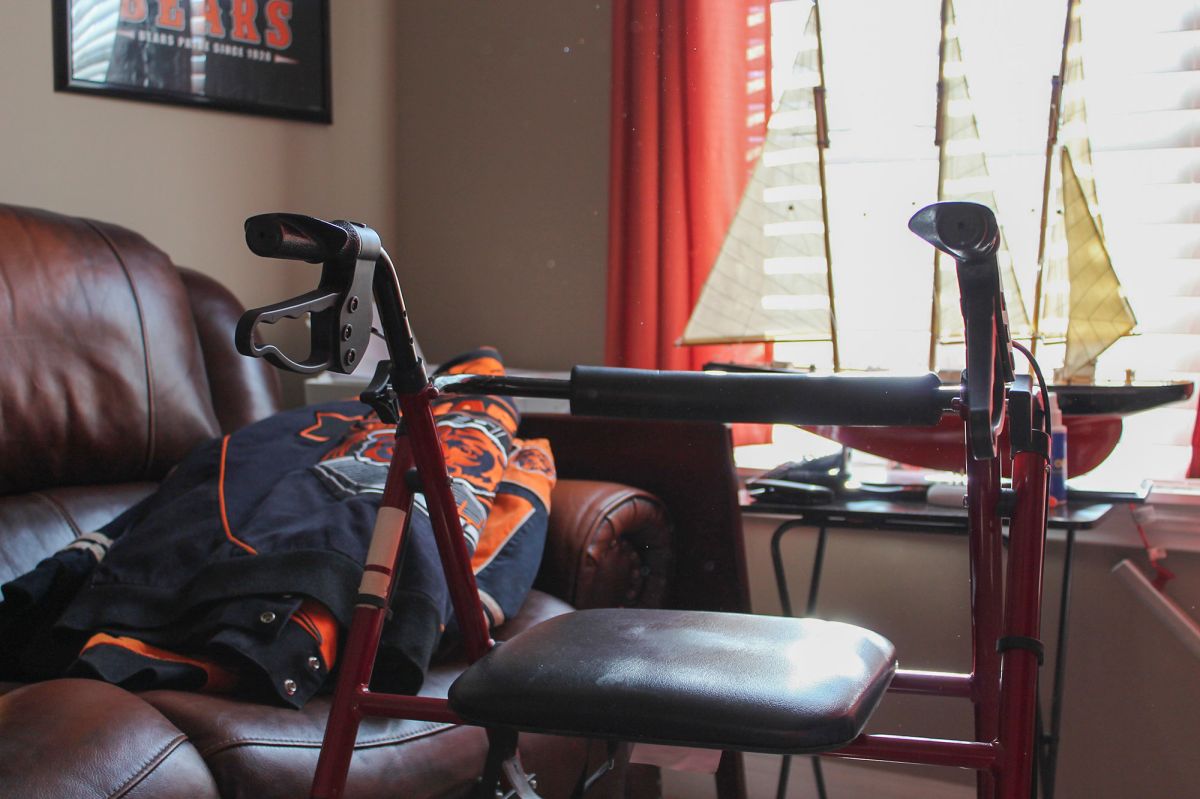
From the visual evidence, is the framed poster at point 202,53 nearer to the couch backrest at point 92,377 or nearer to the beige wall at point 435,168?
the beige wall at point 435,168

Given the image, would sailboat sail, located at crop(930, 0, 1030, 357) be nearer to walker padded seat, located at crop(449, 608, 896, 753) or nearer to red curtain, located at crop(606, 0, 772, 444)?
red curtain, located at crop(606, 0, 772, 444)

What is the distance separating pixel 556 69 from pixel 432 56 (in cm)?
31

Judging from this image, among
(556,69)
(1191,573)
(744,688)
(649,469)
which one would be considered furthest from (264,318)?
(556,69)

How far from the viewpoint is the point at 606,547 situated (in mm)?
1450

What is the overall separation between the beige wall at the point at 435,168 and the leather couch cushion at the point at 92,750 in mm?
1249

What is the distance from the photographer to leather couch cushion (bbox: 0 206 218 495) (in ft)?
4.73

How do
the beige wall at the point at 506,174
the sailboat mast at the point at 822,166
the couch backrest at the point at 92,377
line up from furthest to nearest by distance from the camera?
the beige wall at the point at 506,174
the sailboat mast at the point at 822,166
the couch backrest at the point at 92,377

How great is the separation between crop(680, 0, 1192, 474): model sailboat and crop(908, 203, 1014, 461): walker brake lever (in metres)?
0.80

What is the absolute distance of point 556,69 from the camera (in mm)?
2238

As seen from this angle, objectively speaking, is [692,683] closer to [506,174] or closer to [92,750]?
[92,750]

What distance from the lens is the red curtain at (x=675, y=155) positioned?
1.97 m

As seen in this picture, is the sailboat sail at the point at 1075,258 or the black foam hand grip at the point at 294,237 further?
the sailboat sail at the point at 1075,258

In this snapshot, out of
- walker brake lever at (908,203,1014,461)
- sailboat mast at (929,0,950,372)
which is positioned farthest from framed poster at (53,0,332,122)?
walker brake lever at (908,203,1014,461)

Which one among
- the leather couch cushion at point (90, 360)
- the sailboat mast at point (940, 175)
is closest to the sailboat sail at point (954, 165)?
the sailboat mast at point (940, 175)
